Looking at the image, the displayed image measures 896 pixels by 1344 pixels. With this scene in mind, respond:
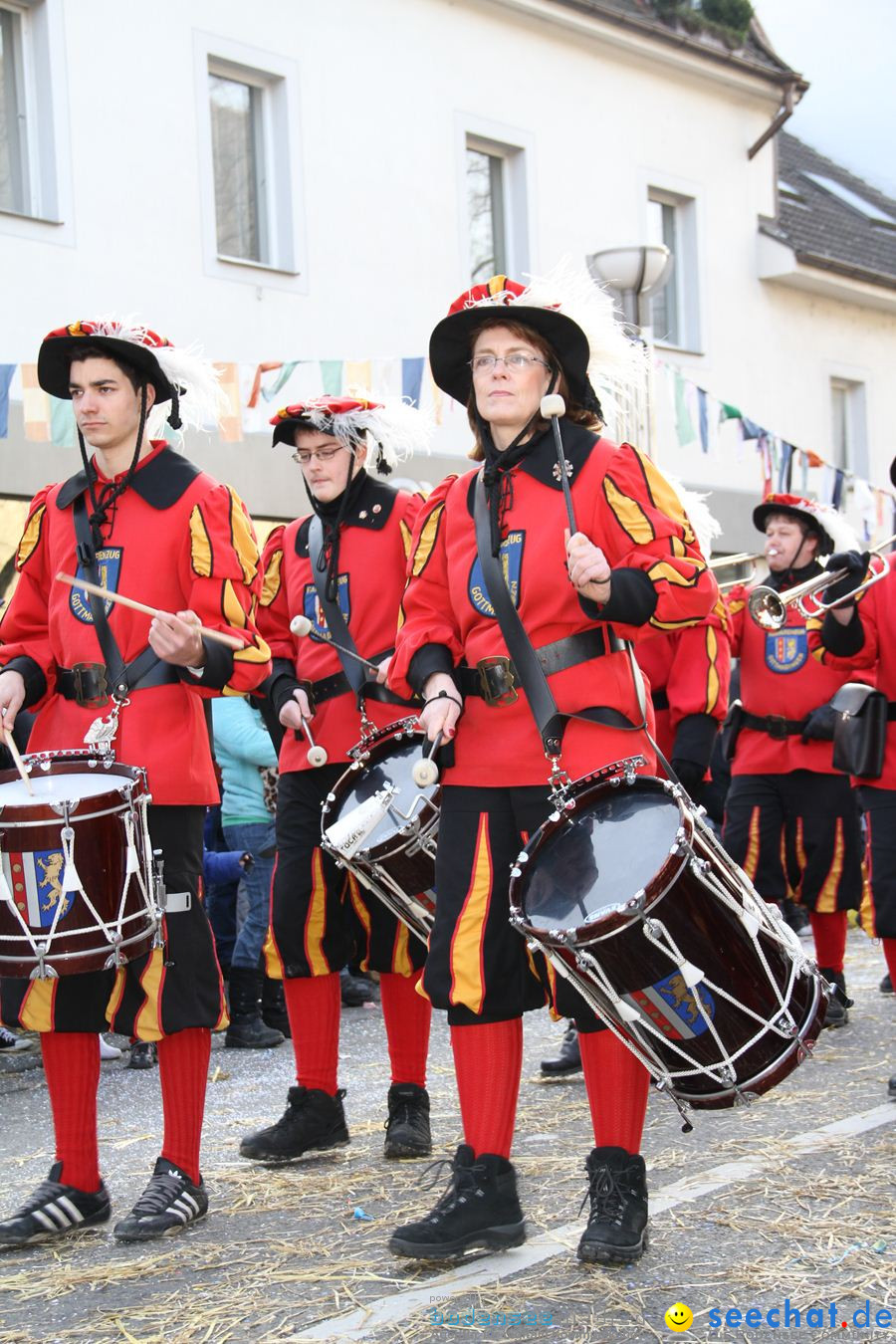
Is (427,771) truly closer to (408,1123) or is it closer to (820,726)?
(408,1123)

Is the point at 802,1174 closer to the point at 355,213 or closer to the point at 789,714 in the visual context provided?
the point at 789,714

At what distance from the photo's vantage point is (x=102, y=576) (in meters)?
4.43

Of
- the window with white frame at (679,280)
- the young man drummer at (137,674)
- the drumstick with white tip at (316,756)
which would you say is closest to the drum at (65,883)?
the young man drummer at (137,674)

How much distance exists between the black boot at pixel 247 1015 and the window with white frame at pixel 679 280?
11521 millimetres

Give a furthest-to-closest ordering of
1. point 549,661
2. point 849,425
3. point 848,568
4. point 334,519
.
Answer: point 849,425 < point 848,568 < point 334,519 < point 549,661

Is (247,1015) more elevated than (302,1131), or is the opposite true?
(302,1131)

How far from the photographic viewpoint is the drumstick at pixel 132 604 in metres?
4.08

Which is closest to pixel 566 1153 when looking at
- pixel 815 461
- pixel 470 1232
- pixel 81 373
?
pixel 470 1232

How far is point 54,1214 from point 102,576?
161 centimetres

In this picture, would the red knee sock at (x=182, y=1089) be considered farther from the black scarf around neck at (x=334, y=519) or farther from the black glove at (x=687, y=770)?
the black glove at (x=687, y=770)

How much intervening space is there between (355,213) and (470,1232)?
36.8ft

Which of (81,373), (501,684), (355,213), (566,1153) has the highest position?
(355,213)

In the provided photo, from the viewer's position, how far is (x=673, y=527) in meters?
3.95

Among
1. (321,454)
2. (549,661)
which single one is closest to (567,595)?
(549,661)
